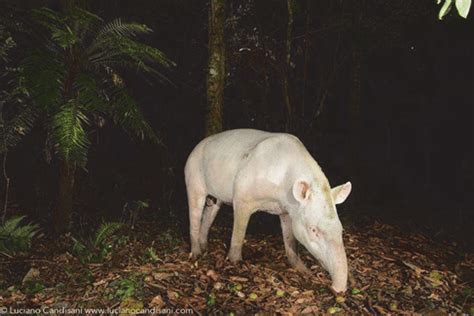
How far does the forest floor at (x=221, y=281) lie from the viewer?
4457 mm

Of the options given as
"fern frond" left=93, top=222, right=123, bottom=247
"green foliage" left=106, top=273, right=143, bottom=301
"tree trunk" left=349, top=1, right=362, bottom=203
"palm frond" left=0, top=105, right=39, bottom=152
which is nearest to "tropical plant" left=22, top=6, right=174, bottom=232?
"palm frond" left=0, top=105, right=39, bottom=152

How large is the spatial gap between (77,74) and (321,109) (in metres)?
5.55

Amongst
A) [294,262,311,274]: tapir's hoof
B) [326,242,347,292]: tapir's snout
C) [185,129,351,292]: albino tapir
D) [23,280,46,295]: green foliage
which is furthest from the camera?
[294,262,311,274]: tapir's hoof

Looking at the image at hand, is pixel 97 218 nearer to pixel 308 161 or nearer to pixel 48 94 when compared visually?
pixel 48 94

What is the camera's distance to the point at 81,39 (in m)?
5.83

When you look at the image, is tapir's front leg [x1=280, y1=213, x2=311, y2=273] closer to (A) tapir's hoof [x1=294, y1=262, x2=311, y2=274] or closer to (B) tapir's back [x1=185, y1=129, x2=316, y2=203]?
(A) tapir's hoof [x1=294, y1=262, x2=311, y2=274]

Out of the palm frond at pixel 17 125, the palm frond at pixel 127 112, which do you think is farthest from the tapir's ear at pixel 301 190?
the palm frond at pixel 17 125

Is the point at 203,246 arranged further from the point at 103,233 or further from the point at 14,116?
the point at 14,116

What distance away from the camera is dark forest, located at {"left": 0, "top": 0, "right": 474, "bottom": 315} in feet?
15.2

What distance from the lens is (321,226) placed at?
14.4 ft

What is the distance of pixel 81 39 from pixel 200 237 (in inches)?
114

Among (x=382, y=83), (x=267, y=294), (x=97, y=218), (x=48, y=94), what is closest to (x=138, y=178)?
(x=97, y=218)

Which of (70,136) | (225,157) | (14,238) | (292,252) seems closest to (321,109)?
(225,157)

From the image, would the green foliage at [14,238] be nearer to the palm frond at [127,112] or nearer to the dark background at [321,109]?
the dark background at [321,109]
